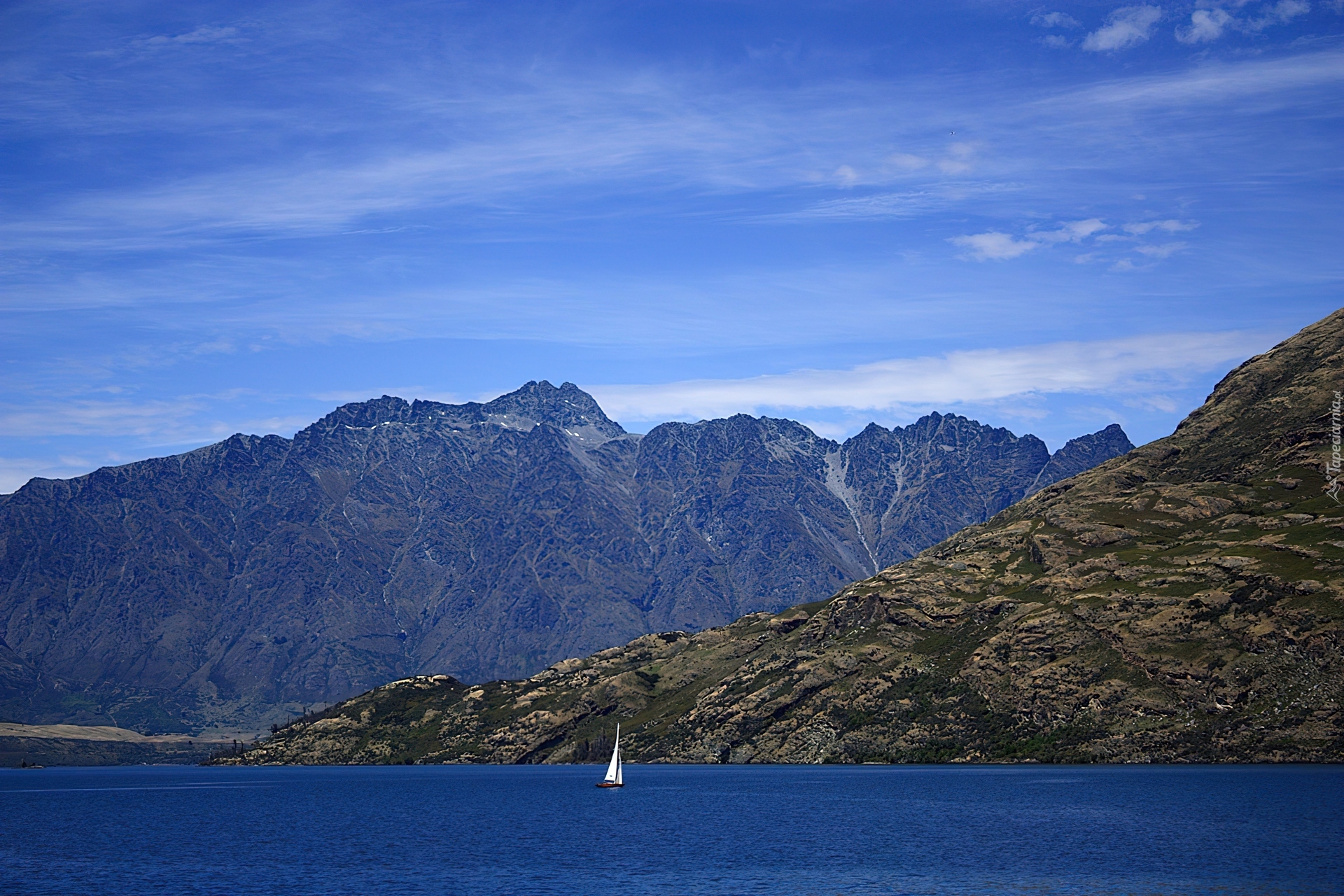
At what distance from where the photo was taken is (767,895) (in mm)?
119438

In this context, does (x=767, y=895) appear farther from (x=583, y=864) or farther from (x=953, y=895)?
(x=583, y=864)

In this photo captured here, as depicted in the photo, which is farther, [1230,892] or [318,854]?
[318,854]

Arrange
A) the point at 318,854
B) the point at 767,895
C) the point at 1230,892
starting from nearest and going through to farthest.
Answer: the point at 1230,892, the point at 767,895, the point at 318,854

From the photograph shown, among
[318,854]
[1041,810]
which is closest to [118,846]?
[318,854]

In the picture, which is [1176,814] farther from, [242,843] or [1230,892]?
[242,843]

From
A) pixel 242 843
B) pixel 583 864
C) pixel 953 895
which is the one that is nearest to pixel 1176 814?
pixel 953 895

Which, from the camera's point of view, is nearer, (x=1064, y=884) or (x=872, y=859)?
(x=1064, y=884)

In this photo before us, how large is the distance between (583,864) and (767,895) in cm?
3498

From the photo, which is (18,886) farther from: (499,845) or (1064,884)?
(1064,884)

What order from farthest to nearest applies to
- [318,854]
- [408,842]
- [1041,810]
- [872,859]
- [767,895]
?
1. [1041,810]
2. [408,842]
3. [318,854]
4. [872,859]
5. [767,895]

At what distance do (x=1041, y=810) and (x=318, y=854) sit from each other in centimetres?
11093

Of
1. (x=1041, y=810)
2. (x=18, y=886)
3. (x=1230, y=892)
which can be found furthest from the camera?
(x=1041, y=810)

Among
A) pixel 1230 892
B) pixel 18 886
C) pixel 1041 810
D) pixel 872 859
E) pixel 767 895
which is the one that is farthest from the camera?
pixel 1041 810

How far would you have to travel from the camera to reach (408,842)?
176500mm
